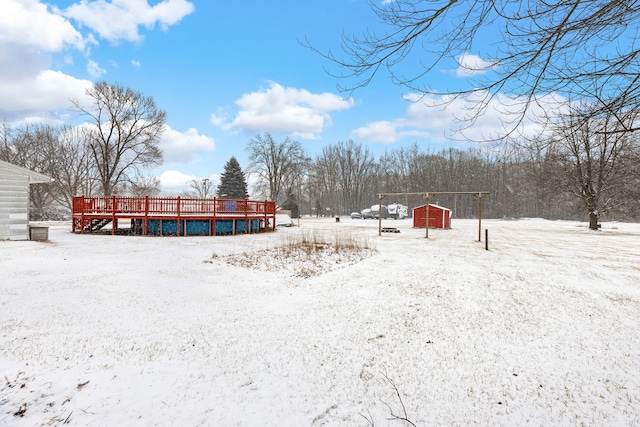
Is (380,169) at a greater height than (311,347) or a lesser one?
greater

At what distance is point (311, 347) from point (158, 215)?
15223 mm

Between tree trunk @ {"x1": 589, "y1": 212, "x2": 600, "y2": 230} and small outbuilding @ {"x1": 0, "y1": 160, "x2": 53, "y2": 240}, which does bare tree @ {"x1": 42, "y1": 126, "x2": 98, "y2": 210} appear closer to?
small outbuilding @ {"x1": 0, "y1": 160, "x2": 53, "y2": 240}

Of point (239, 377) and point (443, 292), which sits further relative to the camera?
point (443, 292)

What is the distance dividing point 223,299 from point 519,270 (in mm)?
8478

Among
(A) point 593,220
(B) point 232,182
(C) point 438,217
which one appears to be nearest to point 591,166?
(A) point 593,220

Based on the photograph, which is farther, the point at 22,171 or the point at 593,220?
the point at 593,220

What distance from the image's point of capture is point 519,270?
9.32 meters

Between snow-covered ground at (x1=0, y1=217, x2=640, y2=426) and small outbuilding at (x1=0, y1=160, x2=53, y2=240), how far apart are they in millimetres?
→ 5933

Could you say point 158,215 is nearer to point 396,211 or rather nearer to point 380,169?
point 396,211

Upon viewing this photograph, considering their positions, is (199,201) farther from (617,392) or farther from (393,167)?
(393,167)

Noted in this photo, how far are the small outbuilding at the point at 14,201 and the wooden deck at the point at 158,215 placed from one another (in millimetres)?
3463

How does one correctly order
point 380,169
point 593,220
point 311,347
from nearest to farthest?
point 311,347 < point 593,220 < point 380,169

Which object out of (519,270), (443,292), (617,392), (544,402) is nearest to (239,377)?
(544,402)

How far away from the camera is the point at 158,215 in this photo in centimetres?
1684
